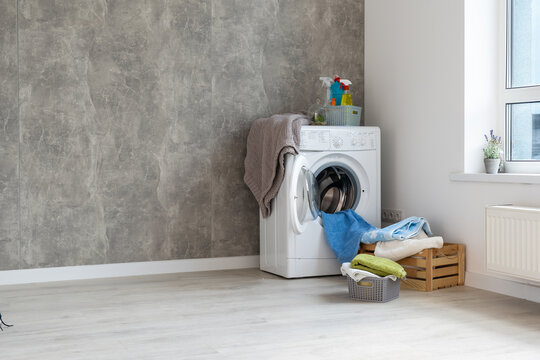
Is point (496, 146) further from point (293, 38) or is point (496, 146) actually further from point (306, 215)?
point (293, 38)

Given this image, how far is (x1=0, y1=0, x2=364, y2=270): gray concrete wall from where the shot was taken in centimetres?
367

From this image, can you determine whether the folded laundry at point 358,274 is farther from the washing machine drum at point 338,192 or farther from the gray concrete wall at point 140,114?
the gray concrete wall at point 140,114

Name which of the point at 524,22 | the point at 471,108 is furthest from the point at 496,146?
the point at 524,22

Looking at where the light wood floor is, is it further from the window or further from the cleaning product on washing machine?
the cleaning product on washing machine

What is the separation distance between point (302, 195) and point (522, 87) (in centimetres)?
138

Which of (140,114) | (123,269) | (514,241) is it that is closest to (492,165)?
(514,241)

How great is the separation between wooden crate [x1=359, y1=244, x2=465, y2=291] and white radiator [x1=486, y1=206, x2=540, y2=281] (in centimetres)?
30

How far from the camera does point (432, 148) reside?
3885 millimetres

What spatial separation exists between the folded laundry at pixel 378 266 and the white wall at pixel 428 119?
63cm

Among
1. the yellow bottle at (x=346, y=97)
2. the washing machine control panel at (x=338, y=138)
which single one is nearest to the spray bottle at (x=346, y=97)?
the yellow bottle at (x=346, y=97)

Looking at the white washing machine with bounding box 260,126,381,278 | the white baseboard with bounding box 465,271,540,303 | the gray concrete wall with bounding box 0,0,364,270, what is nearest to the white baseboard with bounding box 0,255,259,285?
the gray concrete wall with bounding box 0,0,364,270

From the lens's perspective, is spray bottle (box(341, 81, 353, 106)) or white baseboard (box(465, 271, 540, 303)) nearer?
white baseboard (box(465, 271, 540, 303))

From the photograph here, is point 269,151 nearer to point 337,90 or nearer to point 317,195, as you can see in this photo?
point 317,195

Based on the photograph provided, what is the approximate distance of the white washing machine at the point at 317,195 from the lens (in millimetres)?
3770
